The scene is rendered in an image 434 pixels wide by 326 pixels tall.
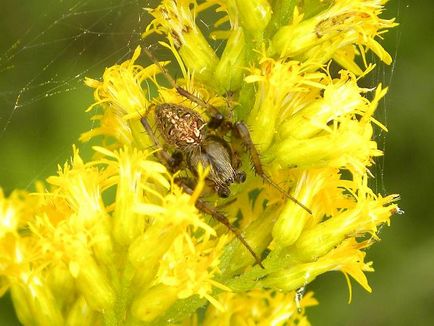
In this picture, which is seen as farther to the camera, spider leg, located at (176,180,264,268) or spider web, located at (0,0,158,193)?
spider web, located at (0,0,158,193)

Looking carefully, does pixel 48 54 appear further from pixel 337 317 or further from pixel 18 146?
pixel 337 317

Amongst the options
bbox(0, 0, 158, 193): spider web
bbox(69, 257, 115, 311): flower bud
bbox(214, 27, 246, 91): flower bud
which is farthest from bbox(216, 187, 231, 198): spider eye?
bbox(0, 0, 158, 193): spider web

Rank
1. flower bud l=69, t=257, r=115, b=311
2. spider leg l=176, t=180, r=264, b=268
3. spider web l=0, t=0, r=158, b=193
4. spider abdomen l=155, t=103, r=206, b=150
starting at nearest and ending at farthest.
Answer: flower bud l=69, t=257, r=115, b=311
spider leg l=176, t=180, r=264, b=268
spider abdomen l=155, t=103, r=206, b=150
spider web l=0, t=0, r=158, b=193

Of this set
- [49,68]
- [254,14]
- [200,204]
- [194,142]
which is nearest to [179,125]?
[194,142]

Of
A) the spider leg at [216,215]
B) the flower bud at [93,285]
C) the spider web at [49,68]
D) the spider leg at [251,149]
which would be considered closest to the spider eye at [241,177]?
the spider leg at [251,149]

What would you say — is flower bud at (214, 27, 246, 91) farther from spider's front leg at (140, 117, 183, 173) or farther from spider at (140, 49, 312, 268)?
spider's front leg at (140, 117, 183, 173)

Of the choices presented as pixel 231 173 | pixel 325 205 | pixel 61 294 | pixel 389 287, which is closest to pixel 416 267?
pixel 389 287

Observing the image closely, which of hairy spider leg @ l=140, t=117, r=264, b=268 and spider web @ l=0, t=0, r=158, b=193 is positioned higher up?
spider web @ l=0, t=0, r=158, b=193
